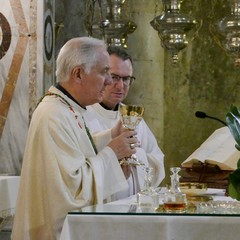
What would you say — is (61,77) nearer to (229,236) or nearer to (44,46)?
(229,236)

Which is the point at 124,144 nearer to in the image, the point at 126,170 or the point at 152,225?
the point at 126,170

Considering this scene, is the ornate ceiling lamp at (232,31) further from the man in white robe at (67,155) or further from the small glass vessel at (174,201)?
the small glass vessel at (174,201)

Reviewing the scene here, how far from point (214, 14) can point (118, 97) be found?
3598 mm

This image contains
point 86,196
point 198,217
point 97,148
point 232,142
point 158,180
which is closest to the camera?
point 198,217

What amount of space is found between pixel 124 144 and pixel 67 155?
0.31 metres

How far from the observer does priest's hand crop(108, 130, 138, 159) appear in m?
4.55

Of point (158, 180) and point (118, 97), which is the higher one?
point (118, 97)

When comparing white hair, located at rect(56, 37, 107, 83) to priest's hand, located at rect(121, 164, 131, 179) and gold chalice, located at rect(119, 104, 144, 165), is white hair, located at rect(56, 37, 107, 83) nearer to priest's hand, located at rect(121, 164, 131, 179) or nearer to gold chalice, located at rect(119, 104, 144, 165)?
gold chalice, located at rect(119, 104, 144, 165)

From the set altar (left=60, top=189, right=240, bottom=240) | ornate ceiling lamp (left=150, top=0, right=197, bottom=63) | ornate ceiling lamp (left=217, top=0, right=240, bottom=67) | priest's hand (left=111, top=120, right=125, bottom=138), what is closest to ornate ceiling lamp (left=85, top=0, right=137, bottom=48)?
ornate ceiling lamp (left=150, top=0, right=197, bottom=63)

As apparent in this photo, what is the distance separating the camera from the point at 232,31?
7.32 metres

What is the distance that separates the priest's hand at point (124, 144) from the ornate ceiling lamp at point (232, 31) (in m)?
2.93

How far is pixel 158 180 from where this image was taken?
5.56 m

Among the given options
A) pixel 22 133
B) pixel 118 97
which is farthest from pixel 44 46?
pixel 118 97

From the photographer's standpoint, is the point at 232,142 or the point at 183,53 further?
the point at 183,53
